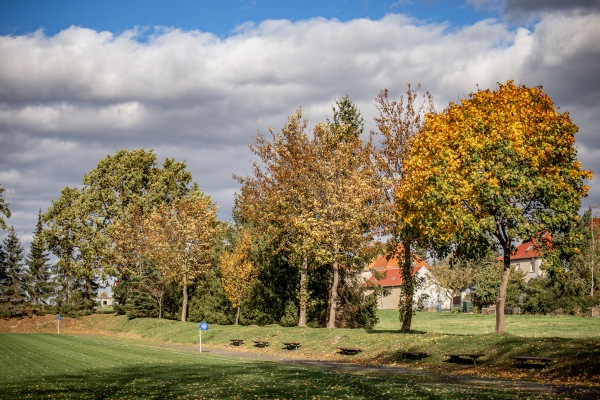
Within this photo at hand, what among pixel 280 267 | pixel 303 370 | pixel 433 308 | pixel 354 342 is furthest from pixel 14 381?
pixel 433 308

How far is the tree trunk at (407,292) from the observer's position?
3756 centimetres

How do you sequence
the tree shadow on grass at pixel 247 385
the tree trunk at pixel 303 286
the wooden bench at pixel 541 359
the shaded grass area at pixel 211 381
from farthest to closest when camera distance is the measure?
the tree trunk at pixel 303 286 < the wooden bench at pixel 541 359 < the shaded grass area at pixel 211 381 < the tree shadow on grass at pixel 247 385

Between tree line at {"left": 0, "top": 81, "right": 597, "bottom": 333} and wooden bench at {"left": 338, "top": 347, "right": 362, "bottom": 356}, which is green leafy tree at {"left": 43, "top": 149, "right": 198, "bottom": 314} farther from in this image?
wooden bench at {"left": 338, "top": 347, "right": 362, "bottom": 356}

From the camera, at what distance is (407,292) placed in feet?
124

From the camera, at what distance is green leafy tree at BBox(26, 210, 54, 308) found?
262 ft

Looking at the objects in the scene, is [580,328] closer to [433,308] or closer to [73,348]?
[73,348]

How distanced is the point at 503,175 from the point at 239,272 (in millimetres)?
28878

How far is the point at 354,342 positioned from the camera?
3609 cm

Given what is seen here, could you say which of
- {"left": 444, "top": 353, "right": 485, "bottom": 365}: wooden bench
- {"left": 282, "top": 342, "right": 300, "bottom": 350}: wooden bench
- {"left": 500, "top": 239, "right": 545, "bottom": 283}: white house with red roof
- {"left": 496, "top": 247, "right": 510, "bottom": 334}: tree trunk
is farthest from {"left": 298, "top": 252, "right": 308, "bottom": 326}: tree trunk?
{"left": 500, "top": 239, "right": 545, "bottom": 283}: white house with red roof

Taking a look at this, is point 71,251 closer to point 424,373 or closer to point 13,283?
point 13,283

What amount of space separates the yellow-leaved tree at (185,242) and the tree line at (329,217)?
18 centimetres

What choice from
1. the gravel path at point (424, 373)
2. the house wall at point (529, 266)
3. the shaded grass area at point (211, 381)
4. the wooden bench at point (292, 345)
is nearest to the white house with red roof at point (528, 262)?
the house wall at point (529, 266)

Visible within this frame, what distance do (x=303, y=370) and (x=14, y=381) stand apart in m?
12.5

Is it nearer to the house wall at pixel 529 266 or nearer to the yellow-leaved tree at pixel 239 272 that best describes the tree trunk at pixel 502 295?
the yellow-leaved tree at pixel 239 272
